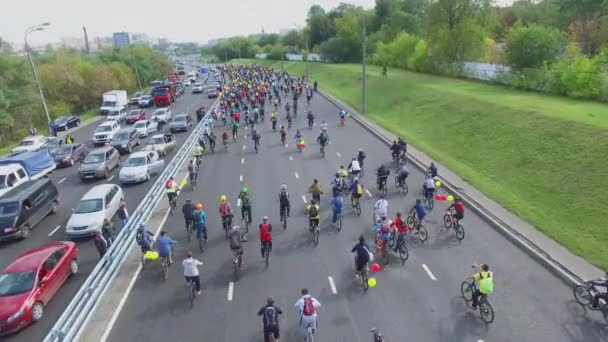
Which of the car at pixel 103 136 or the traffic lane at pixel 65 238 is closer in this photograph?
the traffic lane at pixel 65 238

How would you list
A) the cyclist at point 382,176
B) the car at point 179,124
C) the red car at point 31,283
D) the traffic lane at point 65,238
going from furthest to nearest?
the car at point 179,124 < the cyclist at point 382,176 < the traffic lane at point 65,238 < the red car at point 31,283

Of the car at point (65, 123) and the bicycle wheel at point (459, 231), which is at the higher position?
the bicycle wheel at point (459, 231)

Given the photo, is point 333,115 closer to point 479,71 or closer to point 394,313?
point 479,71

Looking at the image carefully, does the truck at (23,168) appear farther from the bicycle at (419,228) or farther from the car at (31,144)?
the bicycle at (419,228)

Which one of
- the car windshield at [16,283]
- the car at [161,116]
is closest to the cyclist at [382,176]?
the car windshield at [16,283]

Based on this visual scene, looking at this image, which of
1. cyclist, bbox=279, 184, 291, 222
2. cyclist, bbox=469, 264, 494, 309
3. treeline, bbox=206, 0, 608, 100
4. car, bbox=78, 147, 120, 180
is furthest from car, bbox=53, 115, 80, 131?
cyclist, bbox=469, 264, 494, 309

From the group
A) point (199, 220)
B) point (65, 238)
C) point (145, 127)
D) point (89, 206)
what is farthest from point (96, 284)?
point (145, 127)

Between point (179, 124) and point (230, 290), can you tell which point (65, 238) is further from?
point (179, 124)

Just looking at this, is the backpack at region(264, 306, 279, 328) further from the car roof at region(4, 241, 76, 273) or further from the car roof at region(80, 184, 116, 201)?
the car roof at region(80, 184, 116, 201)
